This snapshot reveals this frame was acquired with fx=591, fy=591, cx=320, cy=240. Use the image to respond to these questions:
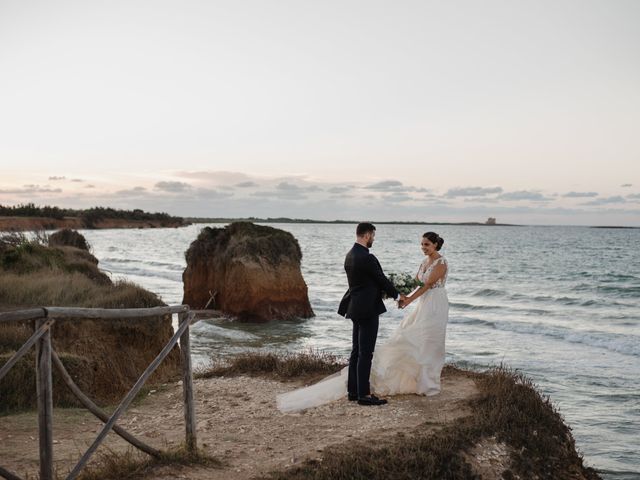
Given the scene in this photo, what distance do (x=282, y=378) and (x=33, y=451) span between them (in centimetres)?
523

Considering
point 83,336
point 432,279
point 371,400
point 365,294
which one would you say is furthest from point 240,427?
point 83,336

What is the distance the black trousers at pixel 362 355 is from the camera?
30.3 feet

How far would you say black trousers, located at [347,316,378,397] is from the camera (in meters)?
9.23

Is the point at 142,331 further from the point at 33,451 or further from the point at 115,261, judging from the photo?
the point at 115,261

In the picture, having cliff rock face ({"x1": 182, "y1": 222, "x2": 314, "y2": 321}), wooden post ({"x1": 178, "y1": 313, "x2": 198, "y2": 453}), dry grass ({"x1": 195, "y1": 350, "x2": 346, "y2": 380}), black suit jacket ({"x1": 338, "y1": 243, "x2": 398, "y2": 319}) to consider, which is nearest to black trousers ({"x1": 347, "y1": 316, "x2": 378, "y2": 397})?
black suit jacket ({"x1": 338, "y1": 243, "x2": 398, "y2": 319})

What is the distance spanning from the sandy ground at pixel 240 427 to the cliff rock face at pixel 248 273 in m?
13.8

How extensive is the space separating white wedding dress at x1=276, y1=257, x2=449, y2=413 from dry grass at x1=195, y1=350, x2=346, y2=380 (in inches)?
80.3

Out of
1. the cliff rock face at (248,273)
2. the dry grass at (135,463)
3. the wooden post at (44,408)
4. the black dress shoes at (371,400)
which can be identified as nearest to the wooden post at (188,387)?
the dry grass at (135,463)

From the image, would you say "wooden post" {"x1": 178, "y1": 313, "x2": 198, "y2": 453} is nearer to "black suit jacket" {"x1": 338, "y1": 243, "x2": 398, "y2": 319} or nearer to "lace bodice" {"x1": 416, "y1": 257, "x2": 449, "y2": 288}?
"black suit jacket" {"x1": 338, "y1": 243, "x2": 398, "y2": 319}

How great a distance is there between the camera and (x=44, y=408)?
545 cm

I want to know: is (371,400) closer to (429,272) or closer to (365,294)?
(365,294)

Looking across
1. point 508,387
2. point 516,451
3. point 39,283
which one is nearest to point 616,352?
point 508,387

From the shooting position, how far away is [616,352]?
2006 centimetres

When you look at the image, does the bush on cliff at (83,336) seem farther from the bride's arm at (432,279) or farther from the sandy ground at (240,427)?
the bride's arm at (432,279)
